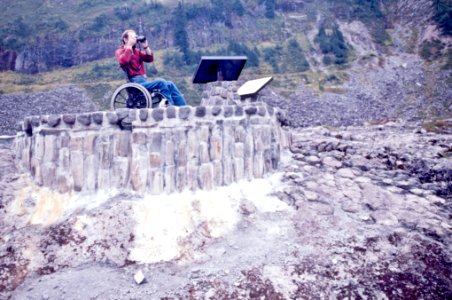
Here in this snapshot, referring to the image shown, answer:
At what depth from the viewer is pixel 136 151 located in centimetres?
677

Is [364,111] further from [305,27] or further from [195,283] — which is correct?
[195,283]

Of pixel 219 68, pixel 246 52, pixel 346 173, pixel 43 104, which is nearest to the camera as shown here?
pixel 346 173

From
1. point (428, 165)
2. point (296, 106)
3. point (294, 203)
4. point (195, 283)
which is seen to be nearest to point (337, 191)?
point (294, 203)

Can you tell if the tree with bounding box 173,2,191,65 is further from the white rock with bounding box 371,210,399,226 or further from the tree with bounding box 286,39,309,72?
the white rock with bounding box 371,210,399,226

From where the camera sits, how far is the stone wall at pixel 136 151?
6.78m

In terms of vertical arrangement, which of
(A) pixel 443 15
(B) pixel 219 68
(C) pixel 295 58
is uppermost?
(A) pixel 443 15

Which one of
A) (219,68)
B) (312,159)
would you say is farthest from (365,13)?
(312,159)

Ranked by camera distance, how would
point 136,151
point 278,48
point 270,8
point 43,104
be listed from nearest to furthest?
point 136,151 < point 43,104 < point 278,48 < point 270,8

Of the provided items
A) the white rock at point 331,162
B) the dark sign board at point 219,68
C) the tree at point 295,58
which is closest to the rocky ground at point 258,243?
the white rock at point 331,162

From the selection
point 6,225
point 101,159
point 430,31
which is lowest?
point 6,225

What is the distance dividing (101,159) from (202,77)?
312cm

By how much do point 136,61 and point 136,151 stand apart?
1.98m

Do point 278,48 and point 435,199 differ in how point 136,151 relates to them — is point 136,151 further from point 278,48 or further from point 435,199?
point 278,48

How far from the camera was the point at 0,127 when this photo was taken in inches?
974
